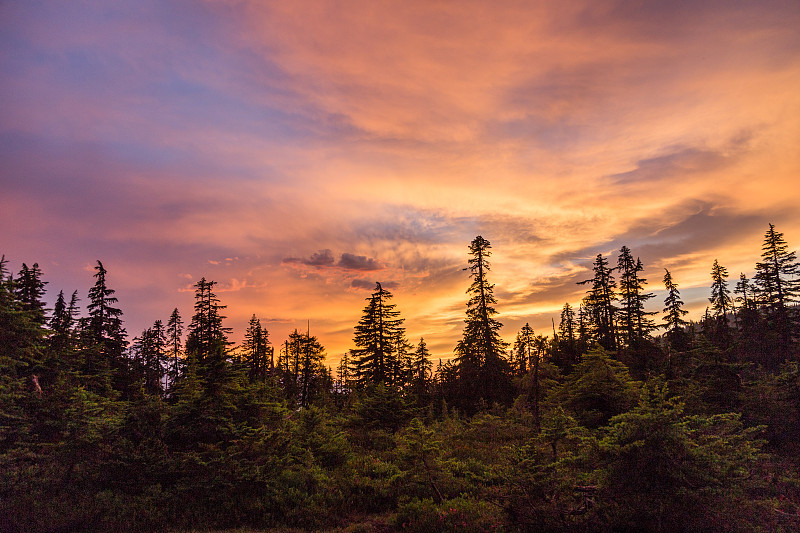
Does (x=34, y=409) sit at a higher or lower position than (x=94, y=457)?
higher

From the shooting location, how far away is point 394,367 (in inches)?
1646

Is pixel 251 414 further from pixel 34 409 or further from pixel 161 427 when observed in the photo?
pixel 34 409

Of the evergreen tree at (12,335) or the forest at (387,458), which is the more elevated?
the evergreen tree at (12,335)

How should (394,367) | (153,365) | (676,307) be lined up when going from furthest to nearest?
1. (153,365)
2. (676,307)
3. (394,367)

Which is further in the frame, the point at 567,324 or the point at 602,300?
the point at 567,324

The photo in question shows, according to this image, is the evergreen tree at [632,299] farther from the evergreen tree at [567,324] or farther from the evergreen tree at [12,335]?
the evergreen tree at [12,335]

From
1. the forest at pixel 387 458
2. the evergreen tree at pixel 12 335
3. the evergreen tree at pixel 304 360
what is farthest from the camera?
the evergreen tree at pixel 304 360

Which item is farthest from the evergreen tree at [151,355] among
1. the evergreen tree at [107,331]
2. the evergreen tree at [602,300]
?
the evergreen tree at [602,300]

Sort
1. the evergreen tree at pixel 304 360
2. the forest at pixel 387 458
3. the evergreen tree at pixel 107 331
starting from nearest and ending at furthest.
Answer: the forest at pixel 387 458 → the evergreen tree at pixel 107 331 → the evergreen tree at pixel 304 360

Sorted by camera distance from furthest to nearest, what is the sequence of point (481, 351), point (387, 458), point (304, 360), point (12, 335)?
point (304, 360), point (481, 351), point (387, 458), point (12, 335)

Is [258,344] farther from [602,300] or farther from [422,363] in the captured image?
[602,300]

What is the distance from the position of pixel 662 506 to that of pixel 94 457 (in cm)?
1715

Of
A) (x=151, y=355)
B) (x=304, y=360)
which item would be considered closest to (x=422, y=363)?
(x=304, y=360)

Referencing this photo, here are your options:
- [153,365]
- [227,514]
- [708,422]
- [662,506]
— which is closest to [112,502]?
[227,514]
